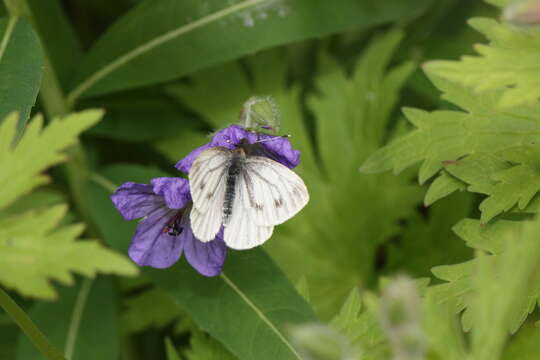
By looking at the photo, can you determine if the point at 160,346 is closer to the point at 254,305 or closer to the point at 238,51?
the point at 254,305

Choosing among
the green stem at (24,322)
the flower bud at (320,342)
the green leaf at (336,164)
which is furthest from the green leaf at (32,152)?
the green leaf at (336,164)

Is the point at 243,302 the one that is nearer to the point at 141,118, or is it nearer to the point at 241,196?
the point at 241,196

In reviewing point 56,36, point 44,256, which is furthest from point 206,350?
point 56,36

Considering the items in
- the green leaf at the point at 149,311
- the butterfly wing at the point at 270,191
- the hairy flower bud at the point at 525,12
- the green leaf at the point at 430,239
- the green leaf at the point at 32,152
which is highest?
the green leaf at the point at 32,152

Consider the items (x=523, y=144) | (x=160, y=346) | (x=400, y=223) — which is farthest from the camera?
(x=400, y=223)

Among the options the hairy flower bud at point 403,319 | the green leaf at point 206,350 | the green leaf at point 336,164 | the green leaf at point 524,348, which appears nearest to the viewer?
the hairy flower bud at point 403,319

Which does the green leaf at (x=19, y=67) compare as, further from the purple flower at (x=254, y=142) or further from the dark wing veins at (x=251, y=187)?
the dark wing veins at (x=251, y=187)

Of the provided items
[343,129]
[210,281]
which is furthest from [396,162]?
[343,129]

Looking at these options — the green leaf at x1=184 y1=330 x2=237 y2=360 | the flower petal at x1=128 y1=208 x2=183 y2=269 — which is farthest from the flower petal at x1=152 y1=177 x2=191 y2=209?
the green leaf at x1=184 y1=330 x2=237 y2=360

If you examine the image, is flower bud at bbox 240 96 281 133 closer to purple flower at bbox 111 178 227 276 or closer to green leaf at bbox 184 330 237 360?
purple flower at bbox 111 178 227 276
